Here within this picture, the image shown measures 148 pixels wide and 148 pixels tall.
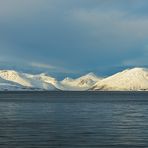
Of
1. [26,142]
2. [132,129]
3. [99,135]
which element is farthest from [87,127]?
[26,142]

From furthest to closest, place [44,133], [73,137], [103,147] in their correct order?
[44,133] → [73,137] → [103,147]

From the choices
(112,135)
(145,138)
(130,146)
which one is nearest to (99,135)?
(112,135)

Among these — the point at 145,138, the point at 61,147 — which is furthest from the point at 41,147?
the point at 145,138

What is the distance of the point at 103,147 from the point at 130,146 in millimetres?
3493

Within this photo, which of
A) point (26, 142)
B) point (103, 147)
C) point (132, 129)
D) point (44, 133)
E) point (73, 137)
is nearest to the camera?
point (103, 147)

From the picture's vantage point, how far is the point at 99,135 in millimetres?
72688

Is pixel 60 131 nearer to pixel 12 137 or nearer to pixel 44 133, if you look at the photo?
pixel 44 133

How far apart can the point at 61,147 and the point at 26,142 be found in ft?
21.1

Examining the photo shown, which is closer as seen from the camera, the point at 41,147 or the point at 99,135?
the point at 41,147

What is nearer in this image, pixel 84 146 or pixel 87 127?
pixel 84 146

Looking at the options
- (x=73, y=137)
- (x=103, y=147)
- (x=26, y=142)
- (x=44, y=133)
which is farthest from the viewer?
(x=44, y=133)

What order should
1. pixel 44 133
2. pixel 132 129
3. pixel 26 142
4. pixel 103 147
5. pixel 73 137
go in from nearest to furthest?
pixel 103 147 < pixel 26 142 < pixel 73 137 < pixel 44 133 < pixel 132 129

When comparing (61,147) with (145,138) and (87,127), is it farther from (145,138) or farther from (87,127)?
(87,127)

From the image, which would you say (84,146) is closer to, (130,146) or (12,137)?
(130,146)
